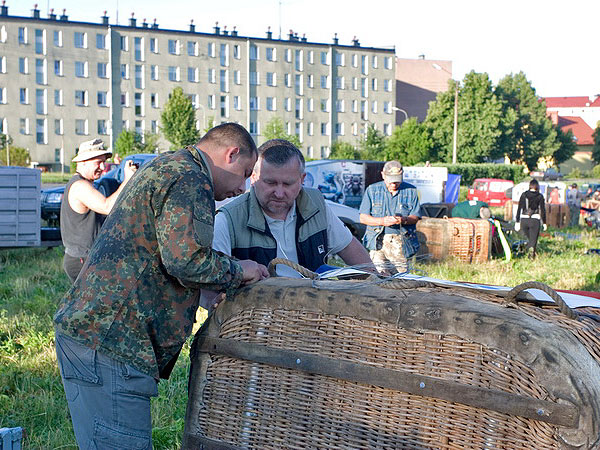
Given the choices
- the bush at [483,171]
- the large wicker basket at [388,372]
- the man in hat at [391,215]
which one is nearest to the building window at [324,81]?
the bush at [483,171]

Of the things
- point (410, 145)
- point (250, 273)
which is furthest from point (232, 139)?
point (410, 145)

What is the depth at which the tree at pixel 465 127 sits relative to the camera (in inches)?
2763

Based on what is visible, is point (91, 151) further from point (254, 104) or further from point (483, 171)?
point (254, 104)

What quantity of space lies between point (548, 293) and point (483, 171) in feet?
197

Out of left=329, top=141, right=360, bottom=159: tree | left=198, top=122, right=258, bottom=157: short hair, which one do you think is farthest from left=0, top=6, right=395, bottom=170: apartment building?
left=198, top=122, right=258, bottom=157: short hair

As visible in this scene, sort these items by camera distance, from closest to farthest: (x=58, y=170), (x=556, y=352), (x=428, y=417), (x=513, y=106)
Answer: (x=556, y=352) → (x=428, y=417) → (x=58, y=170) → (x=513, y=106)

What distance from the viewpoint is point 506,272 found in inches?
520

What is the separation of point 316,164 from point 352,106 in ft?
235

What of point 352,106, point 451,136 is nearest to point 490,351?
point 451,136

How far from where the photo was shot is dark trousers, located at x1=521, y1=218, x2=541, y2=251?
53.3 feet

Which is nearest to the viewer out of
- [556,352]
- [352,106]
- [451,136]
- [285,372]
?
[556,352]

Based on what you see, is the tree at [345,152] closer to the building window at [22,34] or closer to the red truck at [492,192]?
the red truck at [492,192]

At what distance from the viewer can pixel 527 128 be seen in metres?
78.2

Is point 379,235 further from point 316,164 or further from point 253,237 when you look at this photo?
point 316,164
